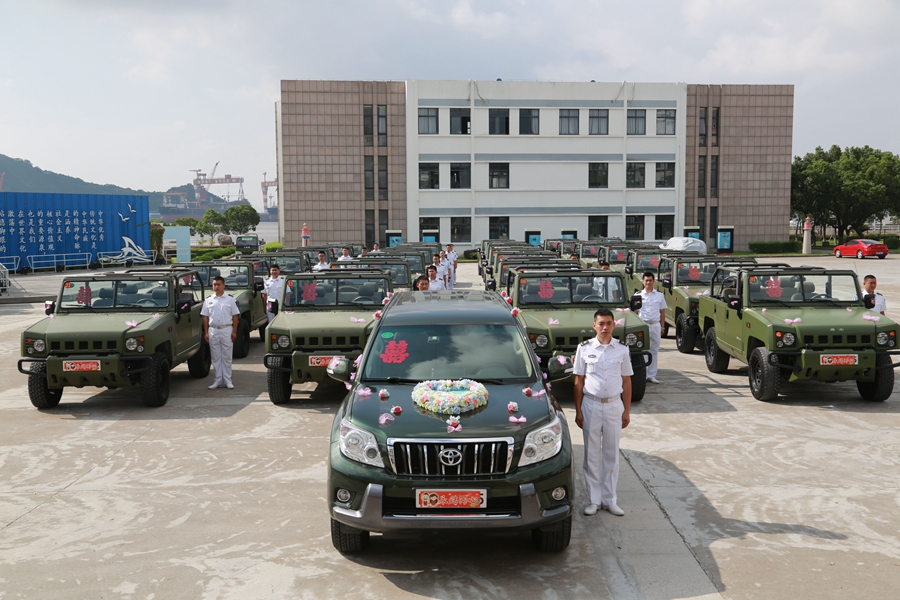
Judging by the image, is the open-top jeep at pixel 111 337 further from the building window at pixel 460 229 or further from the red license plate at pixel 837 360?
the building window at pixel 460 229

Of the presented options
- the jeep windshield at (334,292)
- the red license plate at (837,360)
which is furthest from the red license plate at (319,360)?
the red license plate at (837,360)

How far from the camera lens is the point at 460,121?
2146 inches

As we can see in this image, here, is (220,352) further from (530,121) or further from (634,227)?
(634,227)

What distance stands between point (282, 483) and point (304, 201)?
4842 centimetres

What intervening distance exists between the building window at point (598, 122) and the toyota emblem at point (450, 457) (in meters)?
51.8

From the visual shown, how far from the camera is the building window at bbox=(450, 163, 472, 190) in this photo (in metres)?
54.6

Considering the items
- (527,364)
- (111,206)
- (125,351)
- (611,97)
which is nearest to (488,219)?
(611,97)

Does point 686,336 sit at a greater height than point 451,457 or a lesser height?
lesser

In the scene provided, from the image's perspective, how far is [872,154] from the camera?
2901 inches

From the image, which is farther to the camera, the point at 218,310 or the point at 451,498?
the point at 218,310

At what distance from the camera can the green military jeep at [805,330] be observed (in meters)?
10.5

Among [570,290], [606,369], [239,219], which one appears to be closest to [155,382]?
[570,290]

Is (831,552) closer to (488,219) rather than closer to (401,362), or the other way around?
(401,362)

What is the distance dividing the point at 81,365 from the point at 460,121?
46.3 m
